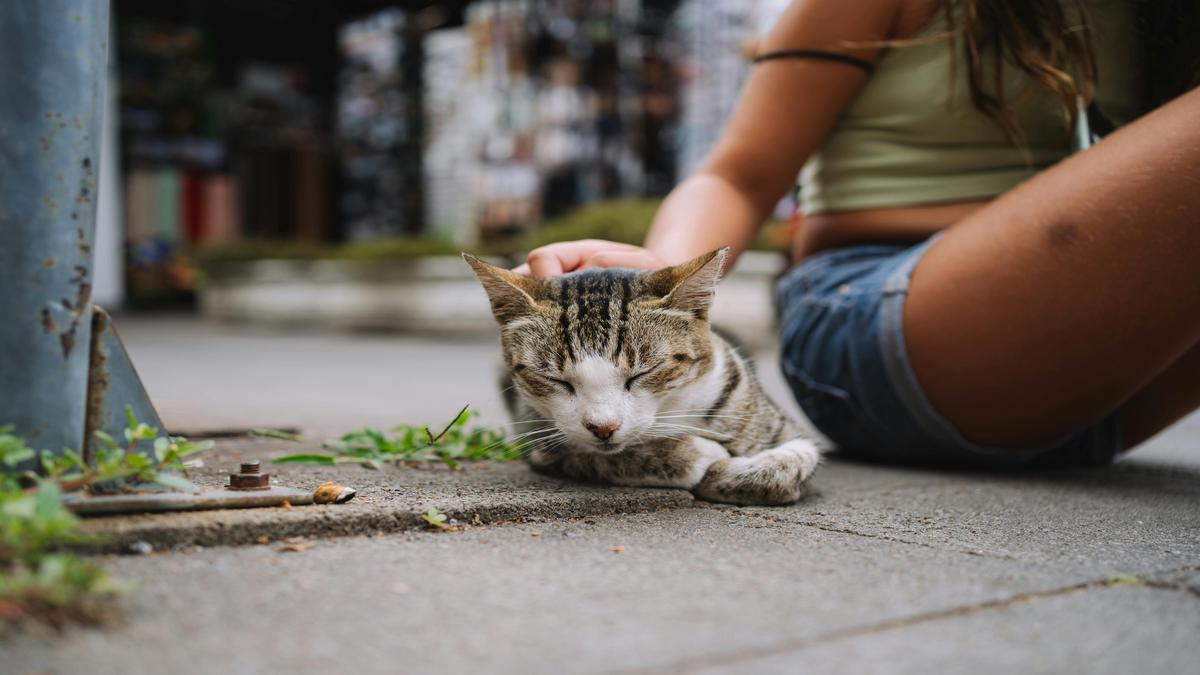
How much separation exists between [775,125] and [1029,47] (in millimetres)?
627

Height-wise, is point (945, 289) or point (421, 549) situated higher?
point (945, 289)

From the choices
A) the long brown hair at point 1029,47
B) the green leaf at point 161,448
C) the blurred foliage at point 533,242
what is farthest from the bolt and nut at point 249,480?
the blurred foliage at point 533,242

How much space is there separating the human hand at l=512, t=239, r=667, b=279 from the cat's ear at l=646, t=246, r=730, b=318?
0.71 feet

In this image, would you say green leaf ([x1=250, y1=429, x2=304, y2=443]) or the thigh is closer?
the thigh

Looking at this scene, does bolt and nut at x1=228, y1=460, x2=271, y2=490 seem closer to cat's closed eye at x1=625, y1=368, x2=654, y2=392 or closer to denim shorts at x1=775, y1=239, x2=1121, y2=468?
cat's closed eye at x1=625, y1=368, x2=654, y2=392

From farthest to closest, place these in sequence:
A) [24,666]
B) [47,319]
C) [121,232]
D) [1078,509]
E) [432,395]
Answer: [121,232] → [432,395] → [1078,509] → [47,319] → [24,666]

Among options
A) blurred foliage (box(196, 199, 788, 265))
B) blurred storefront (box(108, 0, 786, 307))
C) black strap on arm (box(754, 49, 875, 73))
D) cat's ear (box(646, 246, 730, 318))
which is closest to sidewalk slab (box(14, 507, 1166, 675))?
cat's ear (box(646, 246, 730, 318))

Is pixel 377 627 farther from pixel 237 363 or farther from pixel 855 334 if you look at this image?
pixel 237 363

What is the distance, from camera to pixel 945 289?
229 centimetres

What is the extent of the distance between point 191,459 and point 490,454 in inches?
26.8

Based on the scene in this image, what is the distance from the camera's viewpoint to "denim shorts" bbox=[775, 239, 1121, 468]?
7.88ft

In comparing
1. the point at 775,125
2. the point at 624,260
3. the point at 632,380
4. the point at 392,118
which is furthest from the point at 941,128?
the point at 392,118

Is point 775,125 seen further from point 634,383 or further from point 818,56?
point 634,383

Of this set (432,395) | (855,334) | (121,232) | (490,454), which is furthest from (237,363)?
(121,232)
